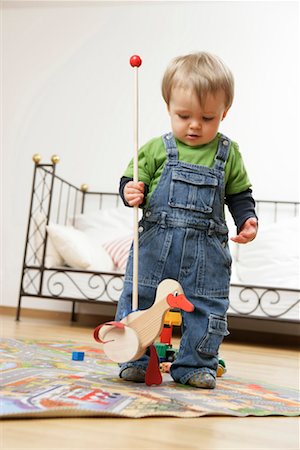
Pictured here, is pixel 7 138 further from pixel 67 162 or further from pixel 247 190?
pixel 247 190

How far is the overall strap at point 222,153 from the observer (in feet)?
3.82

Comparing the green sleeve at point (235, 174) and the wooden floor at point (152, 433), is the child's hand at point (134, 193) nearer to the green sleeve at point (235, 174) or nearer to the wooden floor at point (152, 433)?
the green sleeve at point (235, 174)

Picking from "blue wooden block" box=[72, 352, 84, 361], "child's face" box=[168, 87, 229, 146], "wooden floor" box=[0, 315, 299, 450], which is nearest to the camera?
"wooden floor" box=[0, 315, 299, 450]

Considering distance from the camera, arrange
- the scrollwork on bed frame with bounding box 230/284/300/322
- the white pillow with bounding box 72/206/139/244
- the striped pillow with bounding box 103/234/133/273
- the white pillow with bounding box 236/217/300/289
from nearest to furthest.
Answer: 1. the scrollwork on bed frame with bounding box 230/284/300/322
2. the white pillow with bounding box 236/217/300/289
3. the striped pillow with bounding box 103/234/133/273
4. the white pillow with bounding box 72/206/139/244

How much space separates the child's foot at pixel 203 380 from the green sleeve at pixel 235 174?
0.37 meters

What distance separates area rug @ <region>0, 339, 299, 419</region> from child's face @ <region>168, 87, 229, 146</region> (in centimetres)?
48

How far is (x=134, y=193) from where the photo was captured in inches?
43.7

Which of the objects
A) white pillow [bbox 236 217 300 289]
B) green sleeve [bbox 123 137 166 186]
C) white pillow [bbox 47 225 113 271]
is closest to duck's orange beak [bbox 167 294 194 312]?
green sleeve [bbox 123 137 166 186]

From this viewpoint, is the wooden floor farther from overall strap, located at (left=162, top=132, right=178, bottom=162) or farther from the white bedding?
the white bedding

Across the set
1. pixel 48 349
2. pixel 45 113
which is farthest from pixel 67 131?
pixel 48 349

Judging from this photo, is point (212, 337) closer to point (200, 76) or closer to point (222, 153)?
point (222, 153)

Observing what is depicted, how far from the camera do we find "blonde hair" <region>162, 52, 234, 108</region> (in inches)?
43.4

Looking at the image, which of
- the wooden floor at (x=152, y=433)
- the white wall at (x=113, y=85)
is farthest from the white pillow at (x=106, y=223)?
the wooden floor at (x=152, y=433)

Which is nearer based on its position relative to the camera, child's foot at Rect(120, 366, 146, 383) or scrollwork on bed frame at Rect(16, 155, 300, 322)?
child's foot at Rect(120, 366, 146, 383)
